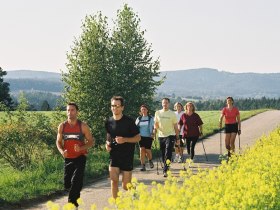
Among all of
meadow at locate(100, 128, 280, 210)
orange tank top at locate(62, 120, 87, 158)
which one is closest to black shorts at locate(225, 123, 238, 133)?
meadow at locate(100, 128, 280, 210)

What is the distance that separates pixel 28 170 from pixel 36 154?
136cm

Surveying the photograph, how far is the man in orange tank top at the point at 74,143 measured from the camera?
9453mm

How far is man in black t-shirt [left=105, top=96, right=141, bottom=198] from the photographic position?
925cm

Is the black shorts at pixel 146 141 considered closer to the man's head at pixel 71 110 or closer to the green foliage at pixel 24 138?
the green foliage at pixel 24 138

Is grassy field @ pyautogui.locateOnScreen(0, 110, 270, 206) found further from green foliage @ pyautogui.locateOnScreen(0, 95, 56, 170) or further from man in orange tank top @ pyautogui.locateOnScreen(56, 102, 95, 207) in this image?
man in orange tank top @ pyautogui.locateOnScreen(56, 102, 95, 207)

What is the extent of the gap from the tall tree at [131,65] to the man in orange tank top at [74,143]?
12648mm

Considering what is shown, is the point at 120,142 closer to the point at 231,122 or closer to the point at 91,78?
the point at 231,122

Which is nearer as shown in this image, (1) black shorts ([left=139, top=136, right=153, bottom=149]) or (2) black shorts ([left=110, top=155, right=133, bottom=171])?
(2) black shorts ([left=110, top=155, right=133, bottom=171])

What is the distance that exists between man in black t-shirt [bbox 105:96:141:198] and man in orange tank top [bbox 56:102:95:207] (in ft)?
1.47

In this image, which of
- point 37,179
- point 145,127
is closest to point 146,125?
point 145,127

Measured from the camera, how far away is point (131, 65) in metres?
23.6

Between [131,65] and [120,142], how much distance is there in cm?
1464

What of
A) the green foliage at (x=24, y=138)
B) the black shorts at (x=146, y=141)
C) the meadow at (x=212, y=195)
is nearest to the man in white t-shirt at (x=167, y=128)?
the black shorts at (x=146, y=141)

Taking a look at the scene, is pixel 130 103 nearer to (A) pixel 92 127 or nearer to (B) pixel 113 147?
(A) pixel 92 127
